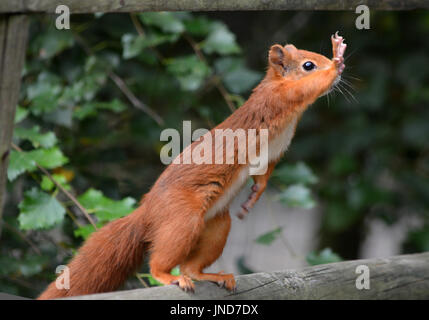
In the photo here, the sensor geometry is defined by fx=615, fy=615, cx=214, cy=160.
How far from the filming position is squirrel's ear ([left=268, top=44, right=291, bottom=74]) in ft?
4.26

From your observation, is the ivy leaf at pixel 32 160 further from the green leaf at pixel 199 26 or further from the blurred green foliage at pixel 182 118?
the green leaf at pixel 199 26

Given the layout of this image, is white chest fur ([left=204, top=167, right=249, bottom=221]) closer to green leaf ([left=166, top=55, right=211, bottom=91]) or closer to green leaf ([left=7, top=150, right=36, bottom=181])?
green leaf ([left=7, top=150, right=36, bottom=181])

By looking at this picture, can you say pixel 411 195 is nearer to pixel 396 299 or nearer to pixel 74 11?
pixel 396 299

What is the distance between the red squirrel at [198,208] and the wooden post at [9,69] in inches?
11.0

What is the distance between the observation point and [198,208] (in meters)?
1.22

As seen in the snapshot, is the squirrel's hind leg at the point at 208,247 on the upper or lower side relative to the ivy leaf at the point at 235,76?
lower

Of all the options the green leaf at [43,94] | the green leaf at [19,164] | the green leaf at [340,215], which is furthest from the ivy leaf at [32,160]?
the green leaf at [340,215]

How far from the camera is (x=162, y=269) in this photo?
1.21 m

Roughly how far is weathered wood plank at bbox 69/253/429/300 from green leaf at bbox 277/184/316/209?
495 millimetres

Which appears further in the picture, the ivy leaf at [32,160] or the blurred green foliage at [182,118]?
the blurred green foliage at [182,118]

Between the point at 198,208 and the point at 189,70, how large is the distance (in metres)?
1.10

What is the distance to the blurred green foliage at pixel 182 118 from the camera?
6.31 feet
